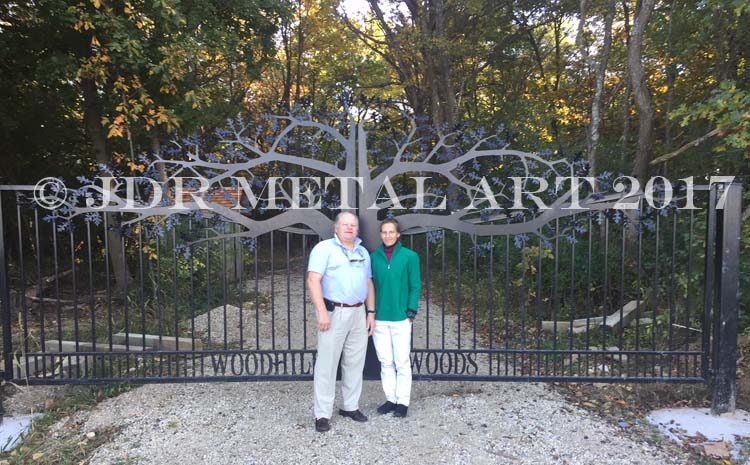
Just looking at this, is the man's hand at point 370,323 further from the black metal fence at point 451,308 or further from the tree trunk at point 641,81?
the tree trunk at point 641,81

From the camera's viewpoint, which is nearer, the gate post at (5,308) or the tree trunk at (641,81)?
the gate post at (5,308)

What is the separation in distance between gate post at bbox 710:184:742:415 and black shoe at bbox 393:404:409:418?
2.54 meters

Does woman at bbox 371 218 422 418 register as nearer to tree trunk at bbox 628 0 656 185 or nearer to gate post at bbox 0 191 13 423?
gate post at bbox 0 191 13 423

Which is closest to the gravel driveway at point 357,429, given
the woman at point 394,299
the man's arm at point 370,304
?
the woman at point 394,299

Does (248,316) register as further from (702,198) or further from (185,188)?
(702,198)

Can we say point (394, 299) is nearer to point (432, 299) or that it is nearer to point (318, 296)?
point (318, 296)

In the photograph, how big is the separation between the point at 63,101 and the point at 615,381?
9.71 metres

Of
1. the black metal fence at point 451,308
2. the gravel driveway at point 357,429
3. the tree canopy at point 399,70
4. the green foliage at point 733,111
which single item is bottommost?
the gravel driveway at point 357,429

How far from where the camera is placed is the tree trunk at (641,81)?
604cm

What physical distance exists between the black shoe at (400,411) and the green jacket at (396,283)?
2.44 feet

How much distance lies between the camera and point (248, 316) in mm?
7711

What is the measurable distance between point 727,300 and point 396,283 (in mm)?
2643

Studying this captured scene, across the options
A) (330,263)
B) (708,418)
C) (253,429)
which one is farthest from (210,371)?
(708,418)

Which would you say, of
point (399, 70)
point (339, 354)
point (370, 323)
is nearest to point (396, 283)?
point (370, 323)
